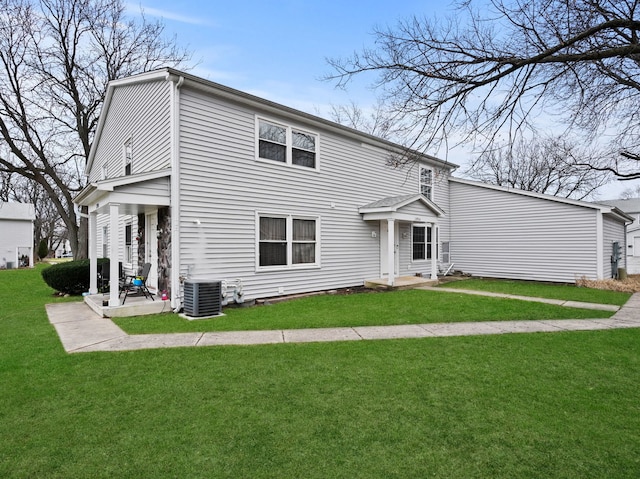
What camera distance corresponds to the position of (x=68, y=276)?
11.0 meters

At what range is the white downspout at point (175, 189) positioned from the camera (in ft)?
26.3

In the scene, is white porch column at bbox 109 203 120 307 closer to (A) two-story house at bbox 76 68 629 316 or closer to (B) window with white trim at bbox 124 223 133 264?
(A) two-story house at bbox 76 68 629 316

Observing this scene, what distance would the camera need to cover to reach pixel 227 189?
29.5 ft

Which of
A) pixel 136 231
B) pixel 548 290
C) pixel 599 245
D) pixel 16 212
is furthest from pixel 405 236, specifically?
pixel 16 212

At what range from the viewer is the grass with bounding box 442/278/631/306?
1006cm

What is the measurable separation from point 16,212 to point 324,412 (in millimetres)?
33183

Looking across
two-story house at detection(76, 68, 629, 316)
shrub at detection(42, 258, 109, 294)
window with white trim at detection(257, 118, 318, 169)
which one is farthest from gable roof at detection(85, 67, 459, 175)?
shrub at detection(42, 258, 109, 294)

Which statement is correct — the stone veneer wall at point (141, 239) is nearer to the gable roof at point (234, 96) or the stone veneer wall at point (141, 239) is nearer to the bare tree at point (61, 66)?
the gable roof at point (234, 96)

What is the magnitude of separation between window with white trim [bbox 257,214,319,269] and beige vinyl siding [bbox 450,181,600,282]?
8.37m

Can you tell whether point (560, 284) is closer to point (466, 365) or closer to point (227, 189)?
point (466, 365)

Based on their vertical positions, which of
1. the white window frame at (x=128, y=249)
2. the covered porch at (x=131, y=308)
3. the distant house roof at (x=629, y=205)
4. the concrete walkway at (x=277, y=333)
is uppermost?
the distant house roof at (x=629, y=205)

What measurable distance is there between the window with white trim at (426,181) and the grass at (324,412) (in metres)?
10.7

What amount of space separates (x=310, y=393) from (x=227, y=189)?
630 centimetres

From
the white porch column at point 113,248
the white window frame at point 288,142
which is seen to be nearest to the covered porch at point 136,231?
the white porch column at point 113,248
